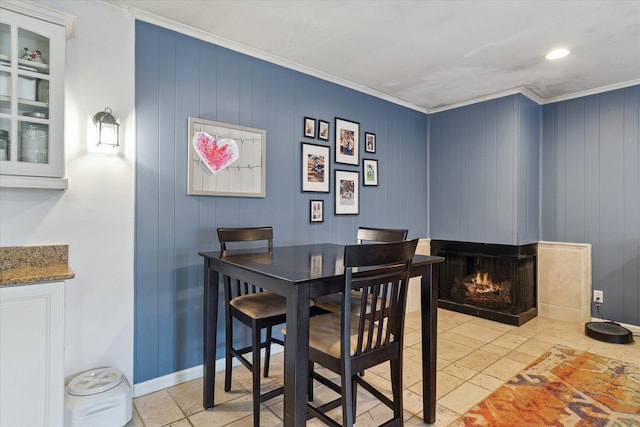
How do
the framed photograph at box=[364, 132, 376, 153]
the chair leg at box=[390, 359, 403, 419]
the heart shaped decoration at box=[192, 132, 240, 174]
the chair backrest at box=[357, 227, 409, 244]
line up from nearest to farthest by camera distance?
the chair leg at box=[390, 359, 403, 419]
the chair backrest at box=[357, 227, 409, 244]
the heart shaped decoration at box=[192, 132, 240, 174]
the framed photograph at box=[364, 132, 376, 153]

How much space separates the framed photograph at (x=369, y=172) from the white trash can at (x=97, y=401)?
111 inches

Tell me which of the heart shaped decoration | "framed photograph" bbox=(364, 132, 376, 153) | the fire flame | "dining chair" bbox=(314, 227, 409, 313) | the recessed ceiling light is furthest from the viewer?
the fire flame

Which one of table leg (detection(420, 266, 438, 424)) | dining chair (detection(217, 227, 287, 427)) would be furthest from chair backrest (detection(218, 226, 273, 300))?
table leg (detection(420, 266, 438, 424))

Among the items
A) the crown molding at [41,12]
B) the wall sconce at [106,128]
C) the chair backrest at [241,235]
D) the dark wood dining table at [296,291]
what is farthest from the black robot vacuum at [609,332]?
the crown molding at [41,12]

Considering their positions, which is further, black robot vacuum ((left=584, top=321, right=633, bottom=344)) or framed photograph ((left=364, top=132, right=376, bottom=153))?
framed photograph ((left=364, top=132, right=376, bottom=153))

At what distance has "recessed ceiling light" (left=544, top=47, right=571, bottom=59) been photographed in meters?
2.91

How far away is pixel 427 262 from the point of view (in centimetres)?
195

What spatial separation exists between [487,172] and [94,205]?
3875mm

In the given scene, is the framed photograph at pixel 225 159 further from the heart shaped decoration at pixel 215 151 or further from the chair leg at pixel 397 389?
the chair leg at pixel 397 389

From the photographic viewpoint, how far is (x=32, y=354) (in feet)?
5.23

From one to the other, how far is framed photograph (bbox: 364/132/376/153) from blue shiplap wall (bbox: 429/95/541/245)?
3.60 ft

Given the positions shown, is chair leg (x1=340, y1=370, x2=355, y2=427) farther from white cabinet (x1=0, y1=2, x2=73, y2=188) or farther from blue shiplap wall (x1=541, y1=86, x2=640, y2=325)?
blue shiplap wall (x1=541, y1=86, x2=640, y2=325)

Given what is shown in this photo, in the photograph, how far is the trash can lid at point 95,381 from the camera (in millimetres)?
1925

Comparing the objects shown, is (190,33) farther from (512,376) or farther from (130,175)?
(512,376)
